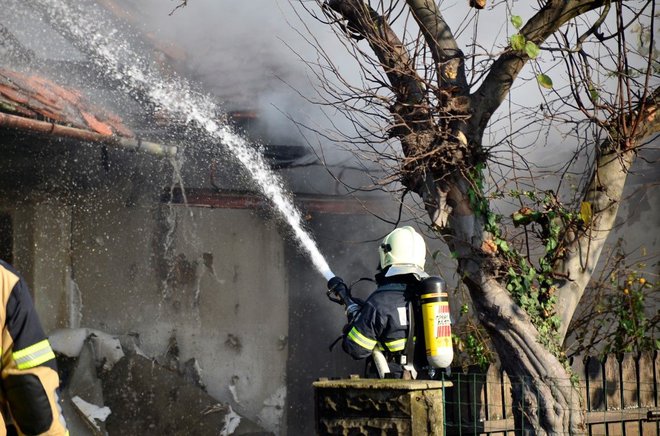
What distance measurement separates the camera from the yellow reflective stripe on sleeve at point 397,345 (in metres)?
4.96

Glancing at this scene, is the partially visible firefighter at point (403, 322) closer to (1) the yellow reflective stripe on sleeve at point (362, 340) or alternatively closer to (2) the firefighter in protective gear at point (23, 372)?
(1) the yellow reflective stripe on sleeve at point (362, 340)

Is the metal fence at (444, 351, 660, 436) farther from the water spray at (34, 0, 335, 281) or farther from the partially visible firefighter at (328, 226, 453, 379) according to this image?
the water spray at (34, 0, 335, 281)

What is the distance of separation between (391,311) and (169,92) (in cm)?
Result: 522

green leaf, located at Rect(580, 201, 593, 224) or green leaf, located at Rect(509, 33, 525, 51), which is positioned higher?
green leaf, located at Rect(509, 33, 525, 51)

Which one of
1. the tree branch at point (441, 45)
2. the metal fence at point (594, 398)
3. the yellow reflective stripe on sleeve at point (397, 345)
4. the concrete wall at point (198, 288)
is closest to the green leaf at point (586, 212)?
the tree branch at point (441, 45)

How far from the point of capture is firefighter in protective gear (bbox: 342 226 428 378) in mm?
4941

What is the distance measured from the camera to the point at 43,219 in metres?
8.55

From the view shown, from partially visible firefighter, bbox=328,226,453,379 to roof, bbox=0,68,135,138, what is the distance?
3564mm

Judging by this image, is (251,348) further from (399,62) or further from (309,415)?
(399,62)

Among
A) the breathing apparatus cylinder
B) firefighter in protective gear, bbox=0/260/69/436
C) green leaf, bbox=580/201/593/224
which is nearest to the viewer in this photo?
firefighter in protective gear, bbox=0/260/69/436

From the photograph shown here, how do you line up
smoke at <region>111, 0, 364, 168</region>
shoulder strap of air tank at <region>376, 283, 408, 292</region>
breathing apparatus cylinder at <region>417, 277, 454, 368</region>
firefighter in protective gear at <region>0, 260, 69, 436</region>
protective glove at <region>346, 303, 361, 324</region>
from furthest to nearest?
smoke at <region>111, 0, 364, 168</region> → protective glove at <region>346, 303, 361, 324</region> → shoulder strap of air tank at <region>376, 283, 408, 292</region> → breathing apparatus cylinder at <region>417, 277, 454, 368</region> → firefighter in protective gear at <region>0, 260, 69, 436</region>

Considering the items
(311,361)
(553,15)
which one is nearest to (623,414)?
(553,15)

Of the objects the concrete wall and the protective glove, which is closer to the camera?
the protective glove

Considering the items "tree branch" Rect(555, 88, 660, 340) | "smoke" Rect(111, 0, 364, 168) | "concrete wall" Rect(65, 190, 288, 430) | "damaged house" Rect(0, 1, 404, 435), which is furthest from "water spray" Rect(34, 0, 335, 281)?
"tree branch" Rect(555, 88, 660, 340)
